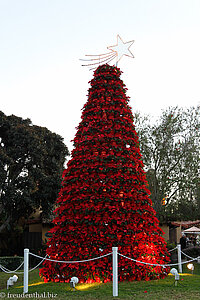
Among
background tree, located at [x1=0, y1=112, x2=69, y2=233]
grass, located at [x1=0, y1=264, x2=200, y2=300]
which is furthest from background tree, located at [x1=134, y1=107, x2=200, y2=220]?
grass, located at [x1=0, y1=264, x2=200, y2=300]

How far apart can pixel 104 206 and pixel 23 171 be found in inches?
524

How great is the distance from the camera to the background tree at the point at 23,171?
19.8m

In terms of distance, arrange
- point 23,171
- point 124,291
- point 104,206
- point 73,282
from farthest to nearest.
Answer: point 23,171 → point 104,206 → point 73,282 → point 124,291

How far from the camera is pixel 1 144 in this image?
21.1 metres

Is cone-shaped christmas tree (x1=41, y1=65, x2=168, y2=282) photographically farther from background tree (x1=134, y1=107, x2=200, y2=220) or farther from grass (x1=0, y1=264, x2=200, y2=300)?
background tree (x1=134, y1=107, x2=200, y2=220)

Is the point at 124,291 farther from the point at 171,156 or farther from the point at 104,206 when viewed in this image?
the point at 171,156

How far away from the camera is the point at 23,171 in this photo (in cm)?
2100

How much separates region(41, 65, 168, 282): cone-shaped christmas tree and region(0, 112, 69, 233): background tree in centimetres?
1108

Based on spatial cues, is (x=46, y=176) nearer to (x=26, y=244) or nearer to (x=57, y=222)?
(x=26, y=244)

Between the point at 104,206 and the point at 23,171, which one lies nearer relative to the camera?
the point at 104,206

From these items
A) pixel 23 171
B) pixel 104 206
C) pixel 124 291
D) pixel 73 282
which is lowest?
pixel 124 291

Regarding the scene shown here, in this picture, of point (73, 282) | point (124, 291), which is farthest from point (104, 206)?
point (124, 291)

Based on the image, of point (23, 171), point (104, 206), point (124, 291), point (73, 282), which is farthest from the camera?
point (23, 171)

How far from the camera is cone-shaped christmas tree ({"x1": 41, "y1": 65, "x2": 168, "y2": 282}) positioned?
27.7 feet
